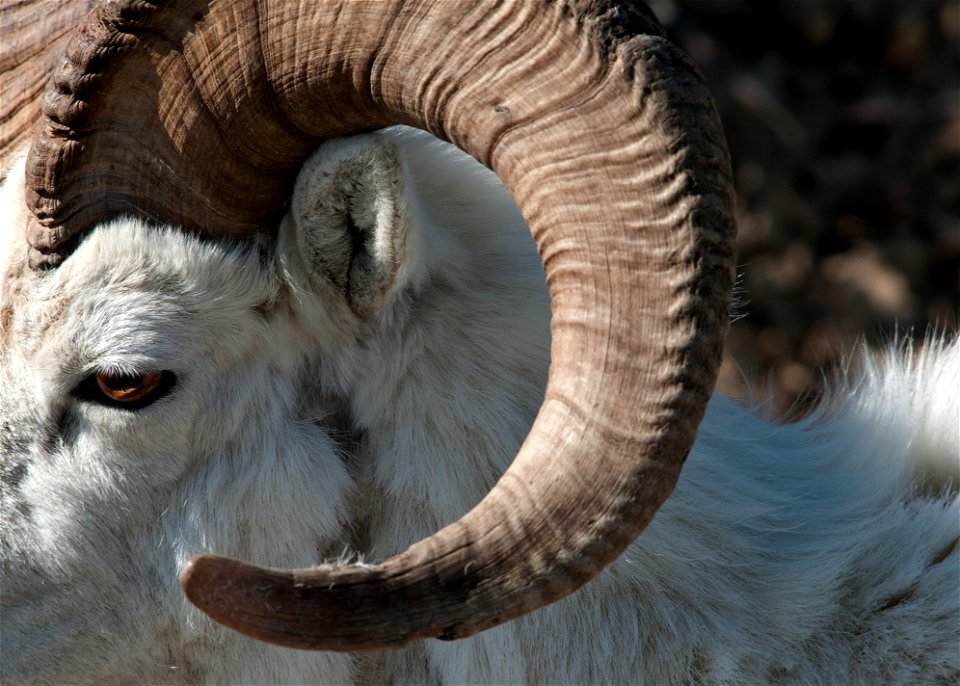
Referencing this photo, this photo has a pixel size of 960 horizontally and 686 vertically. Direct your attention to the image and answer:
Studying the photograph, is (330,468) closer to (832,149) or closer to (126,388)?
(126,388)

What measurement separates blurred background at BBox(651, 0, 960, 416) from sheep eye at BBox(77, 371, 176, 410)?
7.99 metres

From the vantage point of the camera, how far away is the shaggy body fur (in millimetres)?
2924

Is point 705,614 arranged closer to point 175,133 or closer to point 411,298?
point 411,298

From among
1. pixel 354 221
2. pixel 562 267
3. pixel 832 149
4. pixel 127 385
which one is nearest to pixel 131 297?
pixel 127 385

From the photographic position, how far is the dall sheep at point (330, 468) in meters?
2.91

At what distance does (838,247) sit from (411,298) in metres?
8.38

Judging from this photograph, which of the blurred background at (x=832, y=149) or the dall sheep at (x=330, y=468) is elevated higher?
the dall sheep at (x=330, y=468)

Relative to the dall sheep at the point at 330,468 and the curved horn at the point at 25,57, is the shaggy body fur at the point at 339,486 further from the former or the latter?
the curved horn at the point at 25,57

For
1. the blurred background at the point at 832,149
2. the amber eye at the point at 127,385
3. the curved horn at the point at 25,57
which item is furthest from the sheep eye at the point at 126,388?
the blurred background at the point at 832,149

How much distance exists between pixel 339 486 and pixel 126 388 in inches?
23.5

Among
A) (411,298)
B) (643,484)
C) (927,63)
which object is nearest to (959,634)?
(643,484)

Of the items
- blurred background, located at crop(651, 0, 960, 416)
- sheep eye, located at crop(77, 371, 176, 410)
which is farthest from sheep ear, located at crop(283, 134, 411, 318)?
blurred background, located at crop(651, 0, 960, 416)

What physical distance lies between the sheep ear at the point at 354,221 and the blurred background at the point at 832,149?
7.80 meters

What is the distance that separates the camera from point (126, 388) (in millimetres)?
2908
